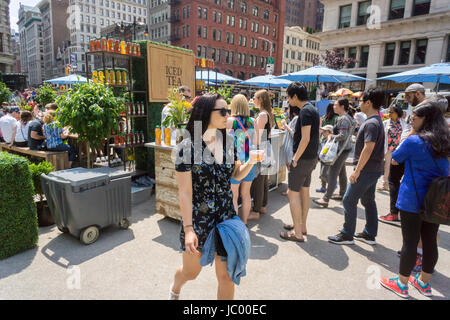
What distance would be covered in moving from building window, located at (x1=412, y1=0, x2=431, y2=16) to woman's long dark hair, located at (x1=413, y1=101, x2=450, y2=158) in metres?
32.0

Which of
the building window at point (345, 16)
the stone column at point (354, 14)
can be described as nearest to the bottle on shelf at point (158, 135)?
the stone column at point (354, 14)

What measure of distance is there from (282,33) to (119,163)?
204 ft

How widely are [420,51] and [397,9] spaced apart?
496 centimetres

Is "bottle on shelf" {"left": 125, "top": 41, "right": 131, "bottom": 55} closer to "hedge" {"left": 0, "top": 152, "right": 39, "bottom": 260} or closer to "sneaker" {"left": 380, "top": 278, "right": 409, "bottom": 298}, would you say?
"hedge" {"left": 0, "top": 152, "right": 39, "bottom": 260}

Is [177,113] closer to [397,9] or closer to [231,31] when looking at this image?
[397,9]

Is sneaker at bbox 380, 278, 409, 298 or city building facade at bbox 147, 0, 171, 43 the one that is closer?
sneaker at bbox 380, 278, 409, 298

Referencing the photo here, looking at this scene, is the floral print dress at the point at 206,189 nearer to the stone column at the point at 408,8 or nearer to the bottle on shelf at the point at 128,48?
the bottle on shelf at the point at 128,48

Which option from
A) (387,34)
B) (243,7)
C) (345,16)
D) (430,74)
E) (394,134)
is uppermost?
(243,7)

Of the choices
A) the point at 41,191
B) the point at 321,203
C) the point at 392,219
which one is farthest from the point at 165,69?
the point at 392,219

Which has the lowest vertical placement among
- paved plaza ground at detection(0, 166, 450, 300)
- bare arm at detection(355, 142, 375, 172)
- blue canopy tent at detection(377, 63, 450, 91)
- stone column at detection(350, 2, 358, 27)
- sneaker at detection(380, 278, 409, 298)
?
paved plaza ground at detection(0, 166, 450, 300)

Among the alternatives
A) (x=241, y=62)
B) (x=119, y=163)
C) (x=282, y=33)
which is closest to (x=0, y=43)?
(x=241, y=62)

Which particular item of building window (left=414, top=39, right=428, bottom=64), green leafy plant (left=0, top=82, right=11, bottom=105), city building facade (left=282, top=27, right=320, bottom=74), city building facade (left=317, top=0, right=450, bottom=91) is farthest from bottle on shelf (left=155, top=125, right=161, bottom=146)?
city building facade (left=282, top=27, right=320, bottom=74)

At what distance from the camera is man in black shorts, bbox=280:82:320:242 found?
361 centimetres

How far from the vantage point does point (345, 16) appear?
31.3m
